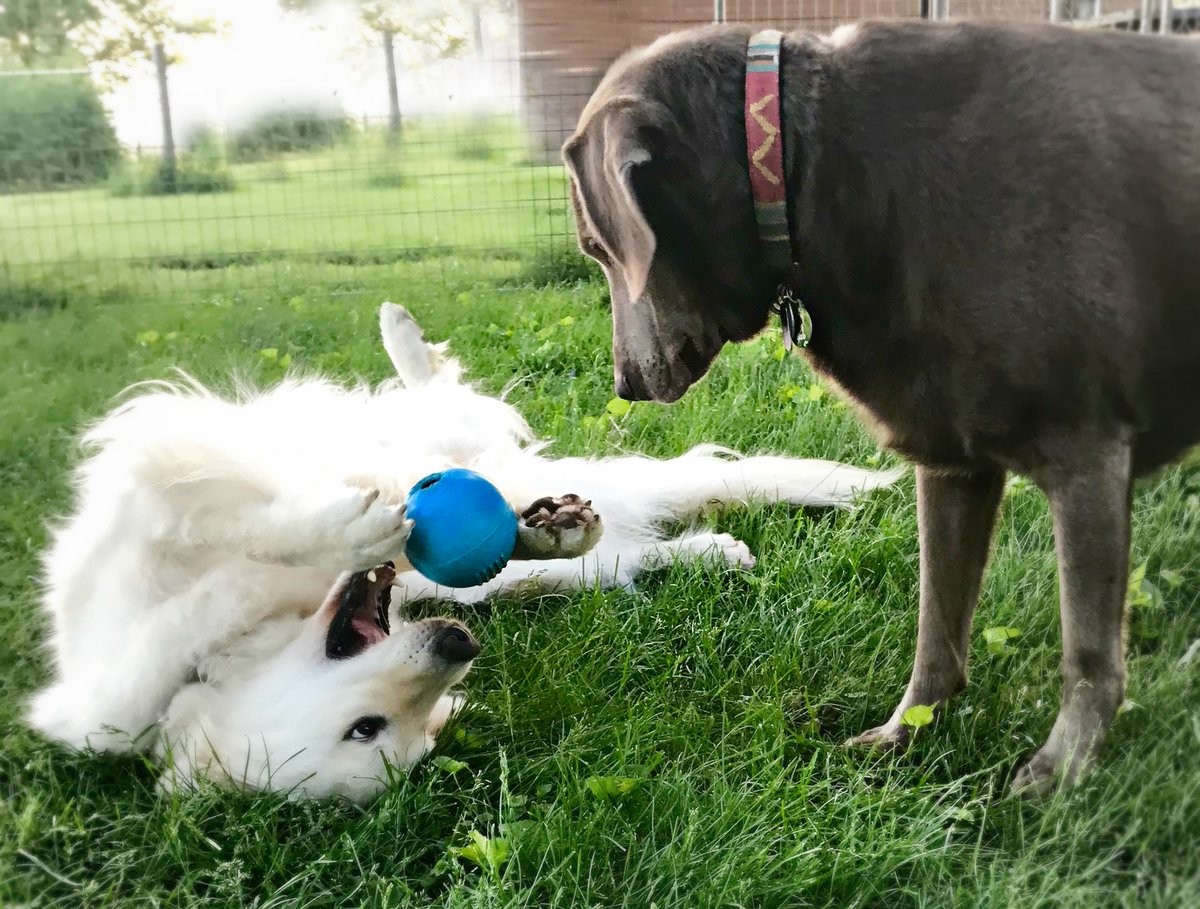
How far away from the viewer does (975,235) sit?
6.31 feet

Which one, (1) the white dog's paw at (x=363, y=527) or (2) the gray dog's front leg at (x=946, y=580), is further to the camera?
(2) the gray dog's front leg at (x=946, y=580)

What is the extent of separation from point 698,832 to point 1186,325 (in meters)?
1.35

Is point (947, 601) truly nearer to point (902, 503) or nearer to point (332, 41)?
point (902, 503)

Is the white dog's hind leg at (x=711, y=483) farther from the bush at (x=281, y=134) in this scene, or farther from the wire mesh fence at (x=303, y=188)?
the bush at (x=281, y=134)

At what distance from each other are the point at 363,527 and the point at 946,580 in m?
1.33

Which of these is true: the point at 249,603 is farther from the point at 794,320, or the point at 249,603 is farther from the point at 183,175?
the point at 183,175

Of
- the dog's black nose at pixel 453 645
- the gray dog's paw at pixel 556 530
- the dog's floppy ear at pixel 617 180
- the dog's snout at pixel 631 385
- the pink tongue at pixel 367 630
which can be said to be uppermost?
the dog's floppy ear at pixel 617 180

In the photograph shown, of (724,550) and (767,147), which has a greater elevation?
(767,147)

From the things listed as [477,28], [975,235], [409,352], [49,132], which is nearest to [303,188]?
[49,132]

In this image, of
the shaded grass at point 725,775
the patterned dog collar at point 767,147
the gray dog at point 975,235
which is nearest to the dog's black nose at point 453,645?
the shaded grass at point 725,775

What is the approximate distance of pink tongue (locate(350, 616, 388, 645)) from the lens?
2297mm

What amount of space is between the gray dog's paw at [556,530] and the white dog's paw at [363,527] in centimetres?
35

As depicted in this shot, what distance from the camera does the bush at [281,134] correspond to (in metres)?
7.61

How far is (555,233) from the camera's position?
6.77 m
